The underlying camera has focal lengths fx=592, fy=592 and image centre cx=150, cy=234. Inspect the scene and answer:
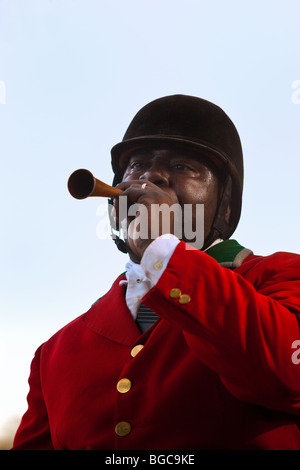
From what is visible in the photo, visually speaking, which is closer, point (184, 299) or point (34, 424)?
point (184, 299)

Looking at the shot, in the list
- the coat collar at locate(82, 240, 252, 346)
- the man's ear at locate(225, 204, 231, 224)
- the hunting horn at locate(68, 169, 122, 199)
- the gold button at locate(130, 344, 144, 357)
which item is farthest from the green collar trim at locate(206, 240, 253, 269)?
the hunting horn at locate(68, 169, 122, 199)

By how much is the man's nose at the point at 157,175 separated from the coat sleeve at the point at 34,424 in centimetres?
131

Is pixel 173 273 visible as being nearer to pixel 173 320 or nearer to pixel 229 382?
pixel 173 320

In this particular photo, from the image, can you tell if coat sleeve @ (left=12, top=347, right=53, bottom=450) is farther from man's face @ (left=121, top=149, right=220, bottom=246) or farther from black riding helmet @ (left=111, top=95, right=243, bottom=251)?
man's face @ (left=121, top=149, right=220, bottom=246)

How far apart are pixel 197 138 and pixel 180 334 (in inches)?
56.1

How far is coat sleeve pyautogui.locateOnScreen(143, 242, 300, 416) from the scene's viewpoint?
2.22 meters

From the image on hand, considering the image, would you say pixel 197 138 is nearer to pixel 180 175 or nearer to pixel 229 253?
pixel 180 175

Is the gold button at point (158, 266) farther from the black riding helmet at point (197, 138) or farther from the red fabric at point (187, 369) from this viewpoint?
the black riding helmet at point (197, 138)

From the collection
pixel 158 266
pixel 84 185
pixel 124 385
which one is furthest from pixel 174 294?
pixel 84 185

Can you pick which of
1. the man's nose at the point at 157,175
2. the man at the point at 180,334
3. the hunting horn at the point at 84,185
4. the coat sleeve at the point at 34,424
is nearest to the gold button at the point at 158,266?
the man at the point at 180,334

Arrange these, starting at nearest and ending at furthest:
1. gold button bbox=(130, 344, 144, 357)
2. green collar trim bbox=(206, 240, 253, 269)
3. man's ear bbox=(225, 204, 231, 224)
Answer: gold button bbox=(130, 344, 144, 357) < green collar trim bbox=(206, 240, 253, 269) < man's ear bbox=(225, 204, 231, 224)

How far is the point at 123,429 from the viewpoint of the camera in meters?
2.61
